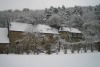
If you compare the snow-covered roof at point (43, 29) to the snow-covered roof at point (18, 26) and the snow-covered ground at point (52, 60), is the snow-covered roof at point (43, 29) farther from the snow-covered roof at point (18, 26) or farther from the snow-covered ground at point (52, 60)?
the snow-covered ground at point (52, 60)

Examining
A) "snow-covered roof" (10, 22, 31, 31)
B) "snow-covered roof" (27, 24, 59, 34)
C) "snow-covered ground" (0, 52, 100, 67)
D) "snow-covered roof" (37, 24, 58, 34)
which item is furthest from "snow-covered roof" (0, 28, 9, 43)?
"snow-covered roof" (37, 24, 58, 34)

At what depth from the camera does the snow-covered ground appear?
3348 millimetres

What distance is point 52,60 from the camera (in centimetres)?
341

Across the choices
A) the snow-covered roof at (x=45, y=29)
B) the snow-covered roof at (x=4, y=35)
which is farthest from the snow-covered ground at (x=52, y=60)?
the snow-covered roof at (x=45, y=29)

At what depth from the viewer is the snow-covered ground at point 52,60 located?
3348 millimetres

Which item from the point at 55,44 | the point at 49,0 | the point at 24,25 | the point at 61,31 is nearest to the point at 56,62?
the point at 55,44

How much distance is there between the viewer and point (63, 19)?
135 inches

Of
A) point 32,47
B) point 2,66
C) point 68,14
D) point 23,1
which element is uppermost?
point 23,1

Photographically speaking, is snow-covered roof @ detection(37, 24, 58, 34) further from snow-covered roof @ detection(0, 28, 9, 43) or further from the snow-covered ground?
snow-covered roof @ detection(0, 28, 9, 43)

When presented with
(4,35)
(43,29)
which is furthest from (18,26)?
(43,29)

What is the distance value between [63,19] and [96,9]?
0.60 meters

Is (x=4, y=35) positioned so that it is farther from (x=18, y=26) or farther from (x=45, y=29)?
(x=45, y=29)

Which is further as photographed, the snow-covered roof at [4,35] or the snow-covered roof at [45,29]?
the snow-covered roof at [45,29]

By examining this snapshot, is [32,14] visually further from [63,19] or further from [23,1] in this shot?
[63,19]
